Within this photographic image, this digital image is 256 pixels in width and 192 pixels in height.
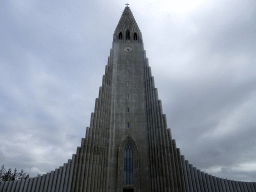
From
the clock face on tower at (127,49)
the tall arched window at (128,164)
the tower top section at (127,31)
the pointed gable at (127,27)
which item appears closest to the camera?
the tall arched window at (128,164)

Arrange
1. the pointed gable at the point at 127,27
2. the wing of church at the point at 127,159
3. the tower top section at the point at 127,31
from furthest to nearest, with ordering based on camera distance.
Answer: the pointed gable at the point at 127,27
the tower top section at the point at 127,31
the wing of church at the point at 127,159

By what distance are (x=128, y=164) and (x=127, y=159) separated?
27.6 inches

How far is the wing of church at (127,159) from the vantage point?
69.1 ft

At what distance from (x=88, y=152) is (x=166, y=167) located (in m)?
10.7

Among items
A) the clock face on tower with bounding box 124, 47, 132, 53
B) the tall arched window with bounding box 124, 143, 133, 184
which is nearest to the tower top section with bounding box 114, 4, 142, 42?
the clock face on tower with bounding box 124, 47, 132, 53

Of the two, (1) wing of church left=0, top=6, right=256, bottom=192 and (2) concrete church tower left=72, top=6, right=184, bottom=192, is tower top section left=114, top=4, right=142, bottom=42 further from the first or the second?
(1) wing of church left=0, top=6, right=256, bottom=192

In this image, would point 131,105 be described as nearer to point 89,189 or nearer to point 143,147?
point 143,147

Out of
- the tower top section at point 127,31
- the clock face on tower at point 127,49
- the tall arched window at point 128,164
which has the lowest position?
the tall arched window at point 128,164

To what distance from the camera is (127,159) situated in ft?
77.7

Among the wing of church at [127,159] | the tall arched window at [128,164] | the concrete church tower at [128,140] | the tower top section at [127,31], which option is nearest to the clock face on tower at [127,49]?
the concrete church tower at [128,140]

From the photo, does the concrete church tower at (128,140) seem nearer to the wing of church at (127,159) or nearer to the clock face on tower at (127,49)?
the wing of church at (127,159)

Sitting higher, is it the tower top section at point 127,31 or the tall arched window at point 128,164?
the tower top section at point 127,31

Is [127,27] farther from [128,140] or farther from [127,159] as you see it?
[127,159]

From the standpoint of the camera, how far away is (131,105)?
90.7ft
